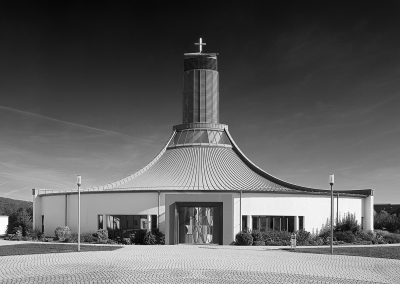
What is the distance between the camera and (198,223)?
1644 inches

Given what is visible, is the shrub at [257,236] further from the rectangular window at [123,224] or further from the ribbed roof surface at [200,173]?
the rectangular window at [123,224]

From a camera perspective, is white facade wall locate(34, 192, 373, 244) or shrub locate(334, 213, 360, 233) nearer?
white facade wall locate(34, 192, 373, 244)

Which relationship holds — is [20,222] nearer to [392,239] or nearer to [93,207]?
[93,207]

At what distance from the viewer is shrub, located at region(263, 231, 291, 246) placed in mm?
40094

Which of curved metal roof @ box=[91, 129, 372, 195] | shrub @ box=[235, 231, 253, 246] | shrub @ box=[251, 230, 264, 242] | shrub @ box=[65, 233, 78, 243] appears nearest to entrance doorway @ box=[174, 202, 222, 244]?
shrub @ box=[235, 231, 253, 246]

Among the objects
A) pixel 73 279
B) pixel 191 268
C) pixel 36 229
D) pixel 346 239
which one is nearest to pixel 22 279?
pixel 73 279

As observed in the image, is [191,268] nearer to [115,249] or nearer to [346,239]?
[115,249]

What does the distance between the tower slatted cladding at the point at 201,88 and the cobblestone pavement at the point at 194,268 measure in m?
28.9

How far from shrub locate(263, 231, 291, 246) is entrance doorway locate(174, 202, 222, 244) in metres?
3.58

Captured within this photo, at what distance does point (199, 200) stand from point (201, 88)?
1964 centimetres

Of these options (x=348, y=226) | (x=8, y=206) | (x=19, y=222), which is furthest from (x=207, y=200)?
(x=8, y=206)

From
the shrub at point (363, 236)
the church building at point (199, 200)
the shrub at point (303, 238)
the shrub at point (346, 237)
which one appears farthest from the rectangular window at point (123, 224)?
the shrub at point (363, 236)

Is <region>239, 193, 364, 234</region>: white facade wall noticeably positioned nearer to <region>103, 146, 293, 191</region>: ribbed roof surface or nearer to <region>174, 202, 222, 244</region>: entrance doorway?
<region>103, 146, 293, 191</region>: ribbed roof surface

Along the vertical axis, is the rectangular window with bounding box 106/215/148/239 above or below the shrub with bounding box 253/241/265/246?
above
